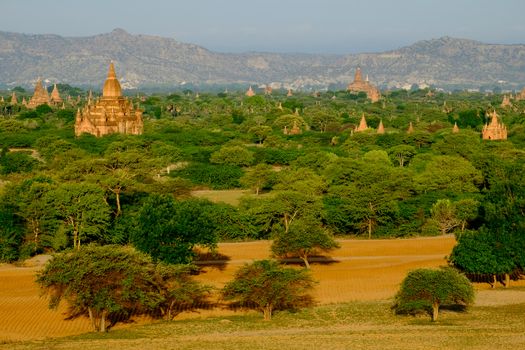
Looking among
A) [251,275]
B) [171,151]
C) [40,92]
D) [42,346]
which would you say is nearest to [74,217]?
[251,275]

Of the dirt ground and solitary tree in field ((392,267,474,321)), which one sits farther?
the dirt ground

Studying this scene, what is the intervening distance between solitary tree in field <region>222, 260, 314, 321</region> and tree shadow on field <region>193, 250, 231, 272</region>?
27.8ft

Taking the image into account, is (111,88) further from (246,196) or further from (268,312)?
(268,312)

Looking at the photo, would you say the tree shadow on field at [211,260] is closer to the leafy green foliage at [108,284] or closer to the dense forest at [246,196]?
the dense forest at [246,196]

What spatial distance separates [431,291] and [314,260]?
12669 millimetres

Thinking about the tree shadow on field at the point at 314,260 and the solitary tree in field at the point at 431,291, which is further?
the tree shadow on field at the point at 314,260

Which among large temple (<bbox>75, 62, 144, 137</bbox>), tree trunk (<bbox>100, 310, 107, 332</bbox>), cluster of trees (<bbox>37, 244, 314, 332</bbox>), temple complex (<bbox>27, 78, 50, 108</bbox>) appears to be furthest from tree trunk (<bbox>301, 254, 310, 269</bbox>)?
temple complex (<bbox>27, 78, 50, 108</bbox>)

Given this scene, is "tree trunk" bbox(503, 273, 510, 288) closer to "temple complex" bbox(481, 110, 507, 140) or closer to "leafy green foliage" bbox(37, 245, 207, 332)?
"leafy green foliage" bbox(37, 245, 207, 332)

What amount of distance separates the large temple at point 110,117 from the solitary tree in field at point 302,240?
5643cm

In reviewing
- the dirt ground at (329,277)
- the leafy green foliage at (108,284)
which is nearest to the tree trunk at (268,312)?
the dirt ground at (329,277)

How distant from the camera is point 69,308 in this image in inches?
1344

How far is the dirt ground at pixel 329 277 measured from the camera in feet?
107

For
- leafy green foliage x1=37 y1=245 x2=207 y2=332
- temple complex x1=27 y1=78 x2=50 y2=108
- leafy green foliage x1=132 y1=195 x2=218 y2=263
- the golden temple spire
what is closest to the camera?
leafy green foliage x1=37 y1=245 x2=207 y2=332

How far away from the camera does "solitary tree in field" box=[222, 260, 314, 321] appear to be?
32750 mm
